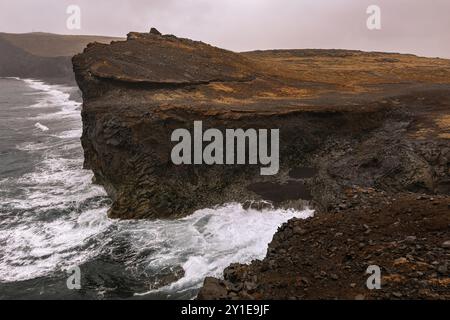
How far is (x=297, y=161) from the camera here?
26781 mm

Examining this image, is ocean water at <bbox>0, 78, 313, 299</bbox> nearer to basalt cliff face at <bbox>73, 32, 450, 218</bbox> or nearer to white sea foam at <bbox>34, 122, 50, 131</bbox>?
basalt cliff face at <bbox>73, 32, 450, 218</bbox>

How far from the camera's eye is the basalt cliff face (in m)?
23.5

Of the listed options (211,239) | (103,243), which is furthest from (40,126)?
(211,239)


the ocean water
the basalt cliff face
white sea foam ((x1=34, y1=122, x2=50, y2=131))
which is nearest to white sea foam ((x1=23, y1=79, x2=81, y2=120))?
white sea foam ((x1=34, y1=122, x2=50, y2=131))

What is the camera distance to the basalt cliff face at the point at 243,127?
77.0 ft

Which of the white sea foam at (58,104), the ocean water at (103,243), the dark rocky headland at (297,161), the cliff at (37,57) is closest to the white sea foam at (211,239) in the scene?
the ocean water at (103,243)

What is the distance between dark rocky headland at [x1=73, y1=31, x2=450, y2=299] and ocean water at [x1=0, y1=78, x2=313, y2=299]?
4.74 ft

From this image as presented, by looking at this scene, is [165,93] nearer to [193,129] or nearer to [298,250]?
[193,129]

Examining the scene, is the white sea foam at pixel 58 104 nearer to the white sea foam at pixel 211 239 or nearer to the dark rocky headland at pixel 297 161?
the dark rocky headland at pixel 297 161

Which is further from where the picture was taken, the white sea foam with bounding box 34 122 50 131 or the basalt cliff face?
the white sea foam with bounding box 34 122 50 131

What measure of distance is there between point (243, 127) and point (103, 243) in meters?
10.9

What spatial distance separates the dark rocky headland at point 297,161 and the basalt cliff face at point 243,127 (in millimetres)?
80

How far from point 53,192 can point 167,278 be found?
15.1 meters
